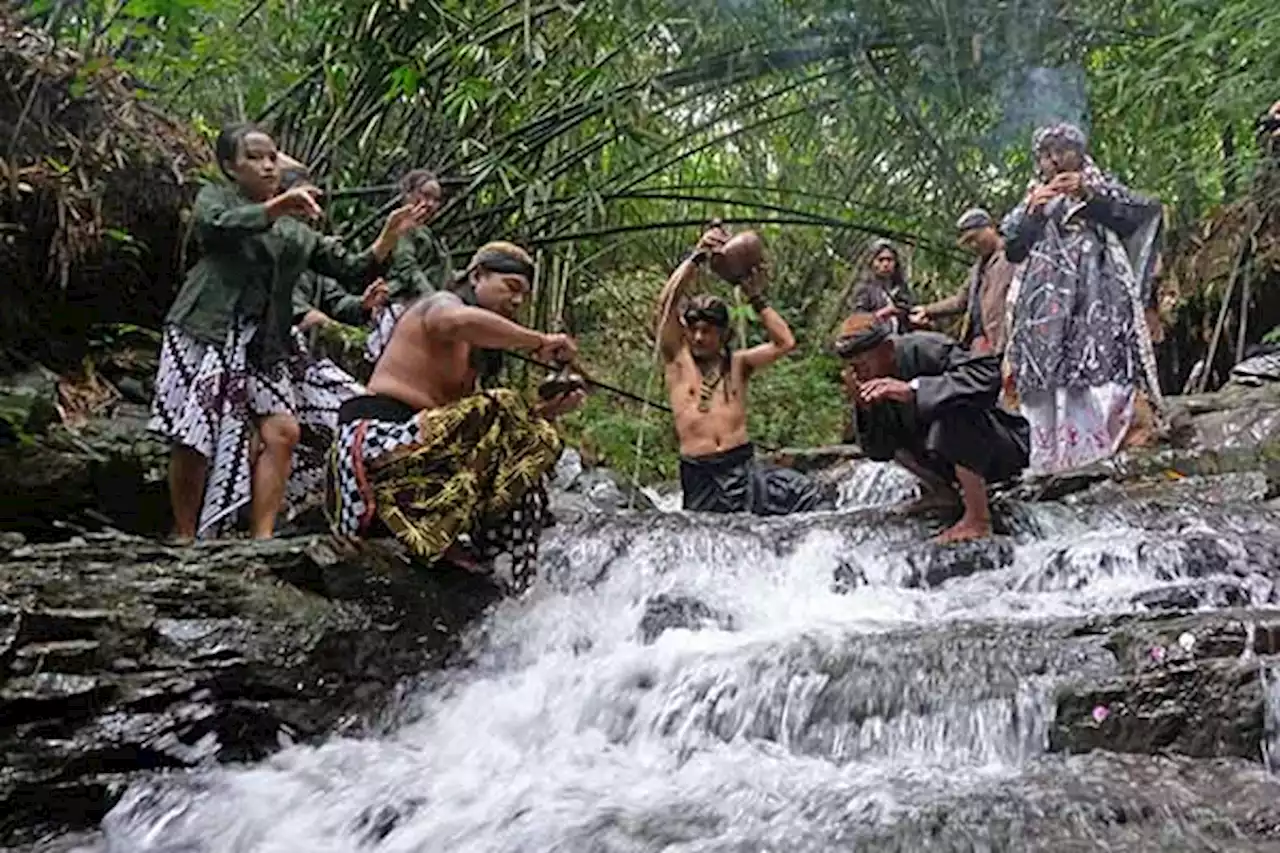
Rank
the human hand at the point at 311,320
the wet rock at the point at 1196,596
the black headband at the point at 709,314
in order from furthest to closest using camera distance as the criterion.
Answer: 1. the black headband at the point at 709,314
2. the human hand at the point at 311,320
3. the wet rock at the point at 1196,596

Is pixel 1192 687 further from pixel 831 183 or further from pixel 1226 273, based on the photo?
pixel 831 183

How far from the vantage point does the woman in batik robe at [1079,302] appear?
537cm

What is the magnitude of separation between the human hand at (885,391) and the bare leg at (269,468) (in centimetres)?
189

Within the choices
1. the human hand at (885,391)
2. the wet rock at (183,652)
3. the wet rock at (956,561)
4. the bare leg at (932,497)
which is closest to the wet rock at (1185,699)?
the wet rock at (956,561)

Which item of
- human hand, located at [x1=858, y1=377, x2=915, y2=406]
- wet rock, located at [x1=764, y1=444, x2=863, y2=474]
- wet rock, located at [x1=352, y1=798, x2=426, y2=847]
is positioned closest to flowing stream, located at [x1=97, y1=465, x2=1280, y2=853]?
wet rock, located at [x1=352, y1=798, x2=426, y2=847]

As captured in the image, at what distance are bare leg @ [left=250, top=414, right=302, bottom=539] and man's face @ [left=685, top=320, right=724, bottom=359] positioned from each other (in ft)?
6.82

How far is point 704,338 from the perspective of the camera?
18.7 feet

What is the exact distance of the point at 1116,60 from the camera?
24.0ft

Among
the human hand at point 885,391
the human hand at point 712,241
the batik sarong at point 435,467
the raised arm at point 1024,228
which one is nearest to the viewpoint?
the batik sarong at point 435,467

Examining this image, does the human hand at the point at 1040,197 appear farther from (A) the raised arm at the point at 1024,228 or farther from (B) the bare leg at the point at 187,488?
(B) the bare leg at the point at 187,488

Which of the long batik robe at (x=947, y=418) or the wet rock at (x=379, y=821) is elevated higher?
the long batik robe at (x=947, y=418)

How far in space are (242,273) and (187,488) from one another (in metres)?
0.72

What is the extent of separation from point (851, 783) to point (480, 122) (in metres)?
4.30

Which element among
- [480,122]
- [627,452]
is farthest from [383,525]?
[627,452]
